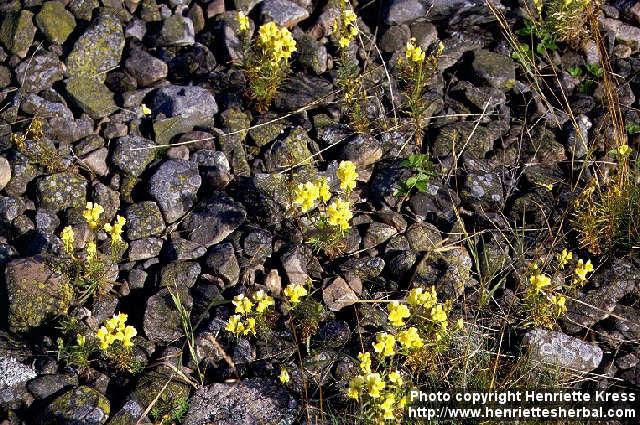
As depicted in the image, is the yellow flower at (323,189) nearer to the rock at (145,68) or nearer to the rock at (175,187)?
the rock at (175,187)

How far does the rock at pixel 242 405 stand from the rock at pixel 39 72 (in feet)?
9.58

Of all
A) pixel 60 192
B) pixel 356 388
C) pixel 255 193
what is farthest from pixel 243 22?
pixel 356 388

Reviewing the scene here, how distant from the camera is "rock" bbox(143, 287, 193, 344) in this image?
15.0 ft

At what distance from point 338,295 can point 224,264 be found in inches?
30.8

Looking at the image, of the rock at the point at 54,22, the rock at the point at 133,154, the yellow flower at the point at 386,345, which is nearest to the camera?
the yellow flower at the point at 386,345

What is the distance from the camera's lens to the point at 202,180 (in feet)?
17.5

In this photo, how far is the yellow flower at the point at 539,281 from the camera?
4.39 metres

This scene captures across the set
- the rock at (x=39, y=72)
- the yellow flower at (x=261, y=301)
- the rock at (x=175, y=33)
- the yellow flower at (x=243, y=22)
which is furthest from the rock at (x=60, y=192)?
the yellow flower at (x=243, y=22)

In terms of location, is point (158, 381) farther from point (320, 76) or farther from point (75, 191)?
point (320, 76)

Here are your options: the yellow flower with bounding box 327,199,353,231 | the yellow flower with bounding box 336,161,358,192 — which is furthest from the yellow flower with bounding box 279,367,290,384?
the yellow flower with bounding box 336,161,358,192

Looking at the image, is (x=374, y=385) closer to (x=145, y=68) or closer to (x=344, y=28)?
(x=344, y=28)

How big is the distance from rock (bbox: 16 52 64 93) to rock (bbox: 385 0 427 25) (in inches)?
109

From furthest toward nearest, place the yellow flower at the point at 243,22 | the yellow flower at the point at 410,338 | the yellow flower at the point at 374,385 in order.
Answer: the yellow flower at the point at 243,22 < the yellow flower at the point at 410,338 < the yellow flower at the point at 374,385

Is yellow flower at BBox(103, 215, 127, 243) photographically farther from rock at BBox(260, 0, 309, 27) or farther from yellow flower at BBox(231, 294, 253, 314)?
rock at BBox(260, 0, 309, 27)
